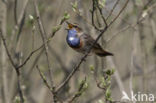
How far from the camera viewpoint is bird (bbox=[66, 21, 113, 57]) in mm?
4559

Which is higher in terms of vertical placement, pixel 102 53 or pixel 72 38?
pixel 72 38

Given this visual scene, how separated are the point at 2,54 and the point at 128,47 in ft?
13.5

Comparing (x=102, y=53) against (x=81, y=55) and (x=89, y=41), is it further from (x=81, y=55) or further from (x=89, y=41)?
(x=81, y=55)

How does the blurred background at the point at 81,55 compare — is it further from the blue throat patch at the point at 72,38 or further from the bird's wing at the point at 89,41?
the blue throat patch at the point at 72,38

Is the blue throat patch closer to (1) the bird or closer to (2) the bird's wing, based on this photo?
(1) the bird

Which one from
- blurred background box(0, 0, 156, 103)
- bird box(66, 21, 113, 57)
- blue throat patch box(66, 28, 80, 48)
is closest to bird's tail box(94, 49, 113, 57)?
bird box(66, 21, 113, 57)

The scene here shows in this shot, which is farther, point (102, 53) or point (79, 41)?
point (79, 41)

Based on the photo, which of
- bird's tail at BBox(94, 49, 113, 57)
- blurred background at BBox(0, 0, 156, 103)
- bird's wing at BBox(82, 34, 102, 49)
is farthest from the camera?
blurred background at BBox(0, 0, 156, 103)

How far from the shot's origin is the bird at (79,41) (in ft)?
15.0

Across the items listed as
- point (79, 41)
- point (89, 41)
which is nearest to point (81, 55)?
Answer: point (79, 41)

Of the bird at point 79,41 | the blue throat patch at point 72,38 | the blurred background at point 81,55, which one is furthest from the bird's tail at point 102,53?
the blurred background at point 81,55

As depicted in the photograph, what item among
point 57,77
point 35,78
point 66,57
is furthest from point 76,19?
point 35,78

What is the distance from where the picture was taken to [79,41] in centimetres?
478

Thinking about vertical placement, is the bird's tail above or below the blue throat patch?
below
